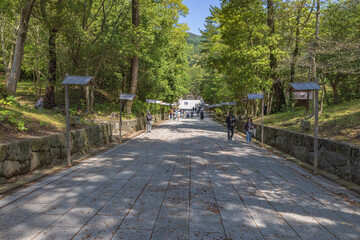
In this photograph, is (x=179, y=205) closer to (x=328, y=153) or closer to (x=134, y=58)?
(x=328, y=153)

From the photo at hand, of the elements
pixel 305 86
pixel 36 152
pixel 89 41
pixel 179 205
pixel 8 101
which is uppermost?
pixel 89 41

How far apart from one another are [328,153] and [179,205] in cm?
531

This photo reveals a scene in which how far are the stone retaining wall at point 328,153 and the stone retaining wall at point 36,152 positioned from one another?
8.40m

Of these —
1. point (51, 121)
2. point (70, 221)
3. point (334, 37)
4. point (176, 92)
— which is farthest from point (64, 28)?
point (176, 92)

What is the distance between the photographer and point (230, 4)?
17.9 meters

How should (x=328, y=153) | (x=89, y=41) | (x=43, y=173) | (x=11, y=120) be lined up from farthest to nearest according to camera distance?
(x=89, y=41)
(x=328, y=153)
(x=11, y=120)
(x=43, y=173)

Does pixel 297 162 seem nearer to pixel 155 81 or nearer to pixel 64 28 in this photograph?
pixel 64 28

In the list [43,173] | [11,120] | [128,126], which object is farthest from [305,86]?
[128,126]

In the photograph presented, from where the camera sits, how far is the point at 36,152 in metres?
6.79

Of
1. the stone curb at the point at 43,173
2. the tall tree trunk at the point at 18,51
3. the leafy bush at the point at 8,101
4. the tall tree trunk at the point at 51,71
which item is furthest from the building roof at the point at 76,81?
the tall tree trunk at the point at 51,71

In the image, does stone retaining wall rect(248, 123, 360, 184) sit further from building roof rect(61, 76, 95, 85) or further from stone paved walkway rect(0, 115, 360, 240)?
building roof rect(61, 76, 95, 85)

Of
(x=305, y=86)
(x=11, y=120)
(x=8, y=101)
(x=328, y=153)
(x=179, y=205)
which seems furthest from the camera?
(x=8, y=101)

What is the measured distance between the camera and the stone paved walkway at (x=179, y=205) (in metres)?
3.63

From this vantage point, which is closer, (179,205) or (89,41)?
(179,205)
